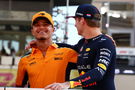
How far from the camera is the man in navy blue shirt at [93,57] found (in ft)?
6.55

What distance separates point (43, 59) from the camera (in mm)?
2645

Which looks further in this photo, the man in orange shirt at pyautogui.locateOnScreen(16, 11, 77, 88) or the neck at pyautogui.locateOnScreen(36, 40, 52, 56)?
the neck at pyautogui.locateOnScreen(36, 40, 52, 56)

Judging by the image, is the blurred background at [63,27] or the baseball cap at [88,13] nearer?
the baseball cap at [88,13]

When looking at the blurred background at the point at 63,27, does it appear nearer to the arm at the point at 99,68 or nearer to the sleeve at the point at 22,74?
the sleeve at the point at 22,74

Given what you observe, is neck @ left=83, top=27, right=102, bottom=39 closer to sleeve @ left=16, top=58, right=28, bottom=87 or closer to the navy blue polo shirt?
the navy blue polo shirt

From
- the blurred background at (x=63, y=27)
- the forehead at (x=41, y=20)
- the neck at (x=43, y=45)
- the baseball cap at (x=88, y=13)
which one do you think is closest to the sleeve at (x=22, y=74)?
the neck at (x=43, y=45)

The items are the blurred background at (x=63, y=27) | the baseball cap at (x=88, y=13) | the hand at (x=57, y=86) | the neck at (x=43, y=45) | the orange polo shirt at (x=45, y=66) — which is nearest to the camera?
the hand at (x=57, y=86)

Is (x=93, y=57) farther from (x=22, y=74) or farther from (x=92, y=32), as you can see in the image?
(x=22, y=74)

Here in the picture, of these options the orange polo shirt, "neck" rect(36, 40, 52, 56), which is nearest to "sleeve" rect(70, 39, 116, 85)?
the orange polo shirt

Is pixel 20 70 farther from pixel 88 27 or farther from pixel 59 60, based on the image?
pixel 88 27

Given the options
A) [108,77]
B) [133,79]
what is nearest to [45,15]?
[108,77]

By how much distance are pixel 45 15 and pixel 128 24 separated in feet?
28.5

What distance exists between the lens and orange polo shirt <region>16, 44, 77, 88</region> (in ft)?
8.42

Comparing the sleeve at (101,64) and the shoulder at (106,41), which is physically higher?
the shoulder at (106,41)
